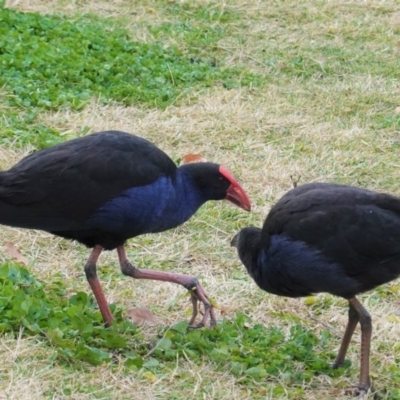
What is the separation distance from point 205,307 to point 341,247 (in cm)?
87

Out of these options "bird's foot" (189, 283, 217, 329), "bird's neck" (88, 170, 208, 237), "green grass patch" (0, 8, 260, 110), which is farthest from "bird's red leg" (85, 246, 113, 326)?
"green grass patch" (0, 8, 260, 110)

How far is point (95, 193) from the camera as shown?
16.5ft

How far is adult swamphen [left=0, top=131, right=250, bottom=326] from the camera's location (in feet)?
16.5

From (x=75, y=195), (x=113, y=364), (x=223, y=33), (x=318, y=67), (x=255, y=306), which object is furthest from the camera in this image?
(x=223, y=33)

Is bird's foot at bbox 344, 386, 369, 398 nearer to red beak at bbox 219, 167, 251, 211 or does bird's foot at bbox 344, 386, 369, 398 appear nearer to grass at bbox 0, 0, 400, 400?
grass at bbox 0, 0, 400, 400

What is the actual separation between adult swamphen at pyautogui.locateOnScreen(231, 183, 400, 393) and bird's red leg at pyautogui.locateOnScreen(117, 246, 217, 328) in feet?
1.59

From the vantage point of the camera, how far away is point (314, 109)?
8953mm

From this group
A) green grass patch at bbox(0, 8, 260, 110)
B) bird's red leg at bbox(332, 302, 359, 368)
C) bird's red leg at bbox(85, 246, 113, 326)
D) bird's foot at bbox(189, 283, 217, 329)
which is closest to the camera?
bird's red leg at bbox(332, 302, 359, 368)

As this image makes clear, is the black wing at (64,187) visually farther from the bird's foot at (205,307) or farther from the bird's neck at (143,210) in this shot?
the bird's foot at (205,307)

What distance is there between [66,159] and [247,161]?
2906 millimetres

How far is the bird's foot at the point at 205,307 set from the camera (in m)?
5.20

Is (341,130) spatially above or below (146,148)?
below

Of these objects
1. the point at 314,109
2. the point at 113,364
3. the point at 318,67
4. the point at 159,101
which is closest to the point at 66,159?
the point at 113,364

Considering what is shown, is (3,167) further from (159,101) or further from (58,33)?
(58,33)
